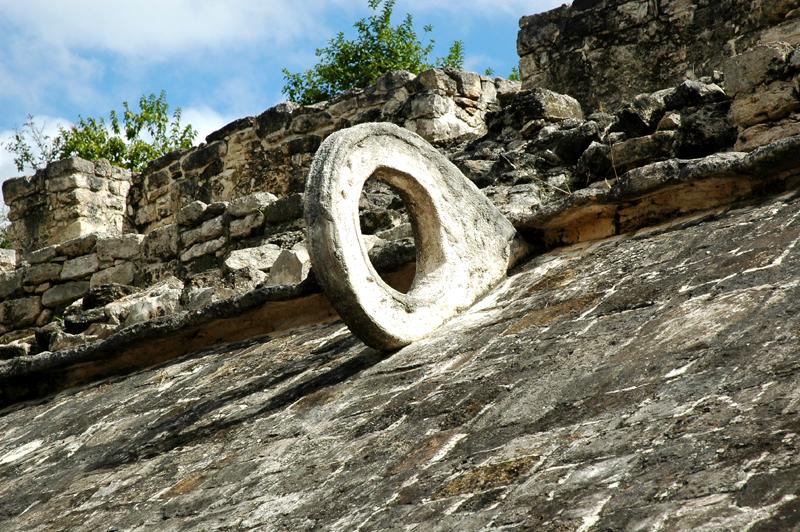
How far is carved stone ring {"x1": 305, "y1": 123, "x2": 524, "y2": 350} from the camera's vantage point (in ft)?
15.4

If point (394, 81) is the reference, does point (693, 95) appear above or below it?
below

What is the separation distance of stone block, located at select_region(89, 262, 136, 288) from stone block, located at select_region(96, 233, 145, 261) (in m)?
0.10

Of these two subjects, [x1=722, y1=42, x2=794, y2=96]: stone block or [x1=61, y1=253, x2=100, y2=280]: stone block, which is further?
[x1=61, y1=253, x2=100, y2=280]: stone block

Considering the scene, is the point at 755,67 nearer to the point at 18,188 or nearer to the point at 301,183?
the point at 301,183

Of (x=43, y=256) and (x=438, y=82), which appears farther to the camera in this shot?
(x=43, y=256)

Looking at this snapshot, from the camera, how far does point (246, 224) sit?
9.02 m

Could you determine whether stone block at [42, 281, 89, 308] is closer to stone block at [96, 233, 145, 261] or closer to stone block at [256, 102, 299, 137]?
stone block at [96, 233, 145, 261]

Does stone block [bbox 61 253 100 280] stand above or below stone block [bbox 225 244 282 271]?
above

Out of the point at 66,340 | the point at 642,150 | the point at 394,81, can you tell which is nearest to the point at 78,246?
the point at 66,340

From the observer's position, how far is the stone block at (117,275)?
10070mm

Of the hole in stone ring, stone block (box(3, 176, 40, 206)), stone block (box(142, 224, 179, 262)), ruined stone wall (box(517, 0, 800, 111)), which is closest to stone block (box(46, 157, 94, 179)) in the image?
stone block (box(3, 176, 40, 206))

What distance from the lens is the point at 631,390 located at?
10.8ft

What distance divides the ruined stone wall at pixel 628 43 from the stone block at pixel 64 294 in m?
4.03

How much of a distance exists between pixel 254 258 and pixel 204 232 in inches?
46.2
